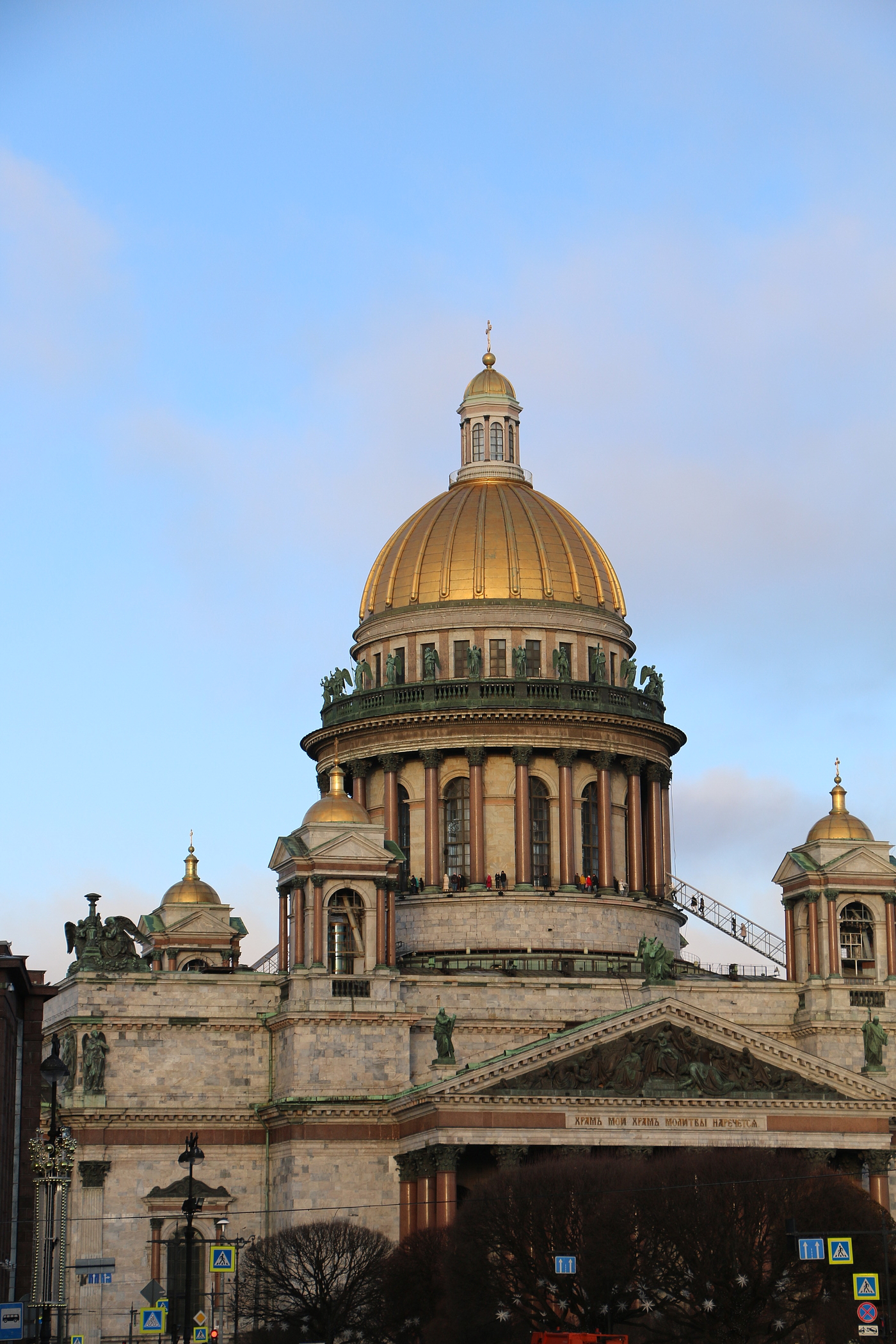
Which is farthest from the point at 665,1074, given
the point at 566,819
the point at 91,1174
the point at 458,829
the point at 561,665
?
the point at 561,665

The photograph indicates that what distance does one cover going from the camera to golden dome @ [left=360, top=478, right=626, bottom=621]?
125 m

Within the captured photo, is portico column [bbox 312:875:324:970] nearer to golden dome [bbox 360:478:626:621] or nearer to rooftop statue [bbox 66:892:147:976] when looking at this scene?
rooftop statue [bbox 66:892:147:976]

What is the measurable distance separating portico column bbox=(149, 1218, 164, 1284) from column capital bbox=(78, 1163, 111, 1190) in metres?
2.50

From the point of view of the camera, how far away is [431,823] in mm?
120562

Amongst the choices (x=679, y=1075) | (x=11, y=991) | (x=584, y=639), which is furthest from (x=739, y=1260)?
(x=584, y=639)

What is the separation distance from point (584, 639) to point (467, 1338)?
1662 inches

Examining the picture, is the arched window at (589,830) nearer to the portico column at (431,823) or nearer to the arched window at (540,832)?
the arched window at (540,832)

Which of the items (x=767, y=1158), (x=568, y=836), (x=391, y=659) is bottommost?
(x=767, y=1158)

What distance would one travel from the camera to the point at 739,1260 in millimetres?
88438

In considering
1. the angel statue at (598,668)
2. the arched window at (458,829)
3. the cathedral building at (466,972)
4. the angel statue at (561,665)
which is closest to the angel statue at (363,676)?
the cathedral building at (466,972)

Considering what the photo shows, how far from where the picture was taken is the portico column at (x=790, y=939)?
115938 mm

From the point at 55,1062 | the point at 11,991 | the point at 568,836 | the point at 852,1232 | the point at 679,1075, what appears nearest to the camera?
the point at 55,1062

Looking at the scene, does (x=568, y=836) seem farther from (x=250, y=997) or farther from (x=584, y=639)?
(x=250, y=997)

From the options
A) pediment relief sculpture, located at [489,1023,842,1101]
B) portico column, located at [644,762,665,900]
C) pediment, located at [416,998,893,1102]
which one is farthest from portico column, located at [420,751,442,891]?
pediment relief sculpture, located at [489,1023,842,1101]
